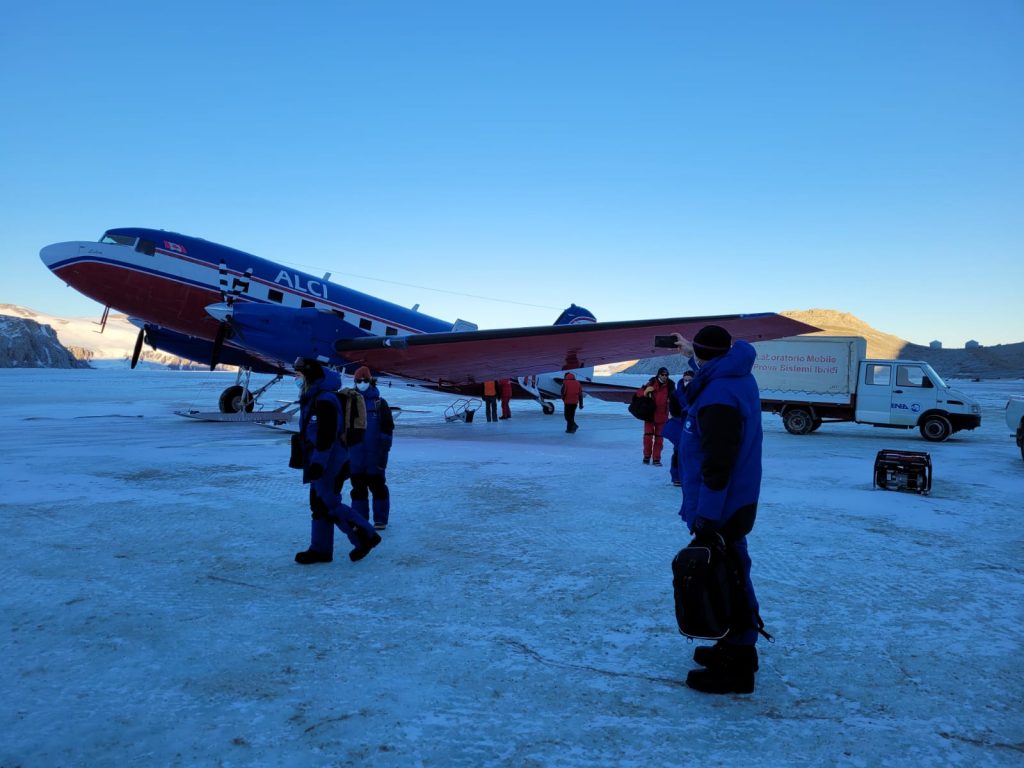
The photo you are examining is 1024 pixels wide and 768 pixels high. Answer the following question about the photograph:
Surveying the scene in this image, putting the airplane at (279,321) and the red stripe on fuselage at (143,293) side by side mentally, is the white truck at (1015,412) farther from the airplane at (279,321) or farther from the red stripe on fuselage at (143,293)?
the red stripe on fuselage at (143,293)

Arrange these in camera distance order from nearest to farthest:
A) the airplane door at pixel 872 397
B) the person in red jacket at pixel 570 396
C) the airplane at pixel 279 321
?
the airplane at pixel 279 321 → the airplane door at pixel 872 397 → the person in red jacket at pixel 570 396

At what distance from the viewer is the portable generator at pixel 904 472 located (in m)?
9.09

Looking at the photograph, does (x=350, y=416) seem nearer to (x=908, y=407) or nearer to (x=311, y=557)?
(x=311, y=557)

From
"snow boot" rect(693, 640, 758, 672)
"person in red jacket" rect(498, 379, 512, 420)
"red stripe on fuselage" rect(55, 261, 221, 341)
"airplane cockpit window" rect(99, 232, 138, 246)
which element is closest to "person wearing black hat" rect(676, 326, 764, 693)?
"snow boot" rect(693, 640, 758, 672)

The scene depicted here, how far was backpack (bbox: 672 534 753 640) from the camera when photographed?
127 inches

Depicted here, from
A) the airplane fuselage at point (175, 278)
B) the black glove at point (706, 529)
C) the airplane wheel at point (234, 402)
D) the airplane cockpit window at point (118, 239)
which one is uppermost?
the airplane cockpit window at point (118, 239)

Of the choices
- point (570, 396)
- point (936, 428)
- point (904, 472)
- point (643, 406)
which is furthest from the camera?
point (570, 396)

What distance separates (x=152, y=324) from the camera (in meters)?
17.2

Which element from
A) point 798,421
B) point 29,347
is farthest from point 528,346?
point 29,347

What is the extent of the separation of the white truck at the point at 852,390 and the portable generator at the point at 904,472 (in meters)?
7.74

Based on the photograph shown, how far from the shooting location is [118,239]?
50.6 ft

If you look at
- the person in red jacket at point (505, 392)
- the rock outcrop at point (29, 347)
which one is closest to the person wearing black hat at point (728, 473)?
the person in red jacket at point (505, 392)

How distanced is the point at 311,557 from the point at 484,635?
2.23 m

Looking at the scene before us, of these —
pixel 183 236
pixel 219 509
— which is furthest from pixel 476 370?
pixel 219 509
